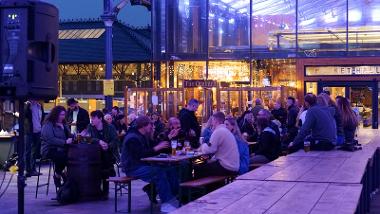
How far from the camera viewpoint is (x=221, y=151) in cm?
1063

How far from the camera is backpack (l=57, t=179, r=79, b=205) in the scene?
11353mm

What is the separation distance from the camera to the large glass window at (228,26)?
2728 cm

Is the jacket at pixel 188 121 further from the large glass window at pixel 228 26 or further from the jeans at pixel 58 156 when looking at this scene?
the large glass window at pixel 228 26

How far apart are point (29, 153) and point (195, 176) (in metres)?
5.44

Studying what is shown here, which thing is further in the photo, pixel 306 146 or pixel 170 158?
pixel 306 146

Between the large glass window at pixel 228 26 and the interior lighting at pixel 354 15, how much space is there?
13.3ft


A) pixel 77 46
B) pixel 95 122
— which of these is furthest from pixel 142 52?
pixel 95 122

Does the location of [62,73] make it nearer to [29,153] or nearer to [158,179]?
[29,153]

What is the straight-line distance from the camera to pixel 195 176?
11.4 meters

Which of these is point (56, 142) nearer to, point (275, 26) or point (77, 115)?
point (77, 115)

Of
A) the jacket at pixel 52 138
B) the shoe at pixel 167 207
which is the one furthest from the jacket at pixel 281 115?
the shoe at pixel 167 207

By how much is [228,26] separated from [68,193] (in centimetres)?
1716

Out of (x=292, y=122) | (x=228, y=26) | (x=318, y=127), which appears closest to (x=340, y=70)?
(x=228, y=26)

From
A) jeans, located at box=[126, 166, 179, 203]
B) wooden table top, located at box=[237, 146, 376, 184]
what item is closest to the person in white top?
jeans, located at box=[126, 166, 179, 203]
